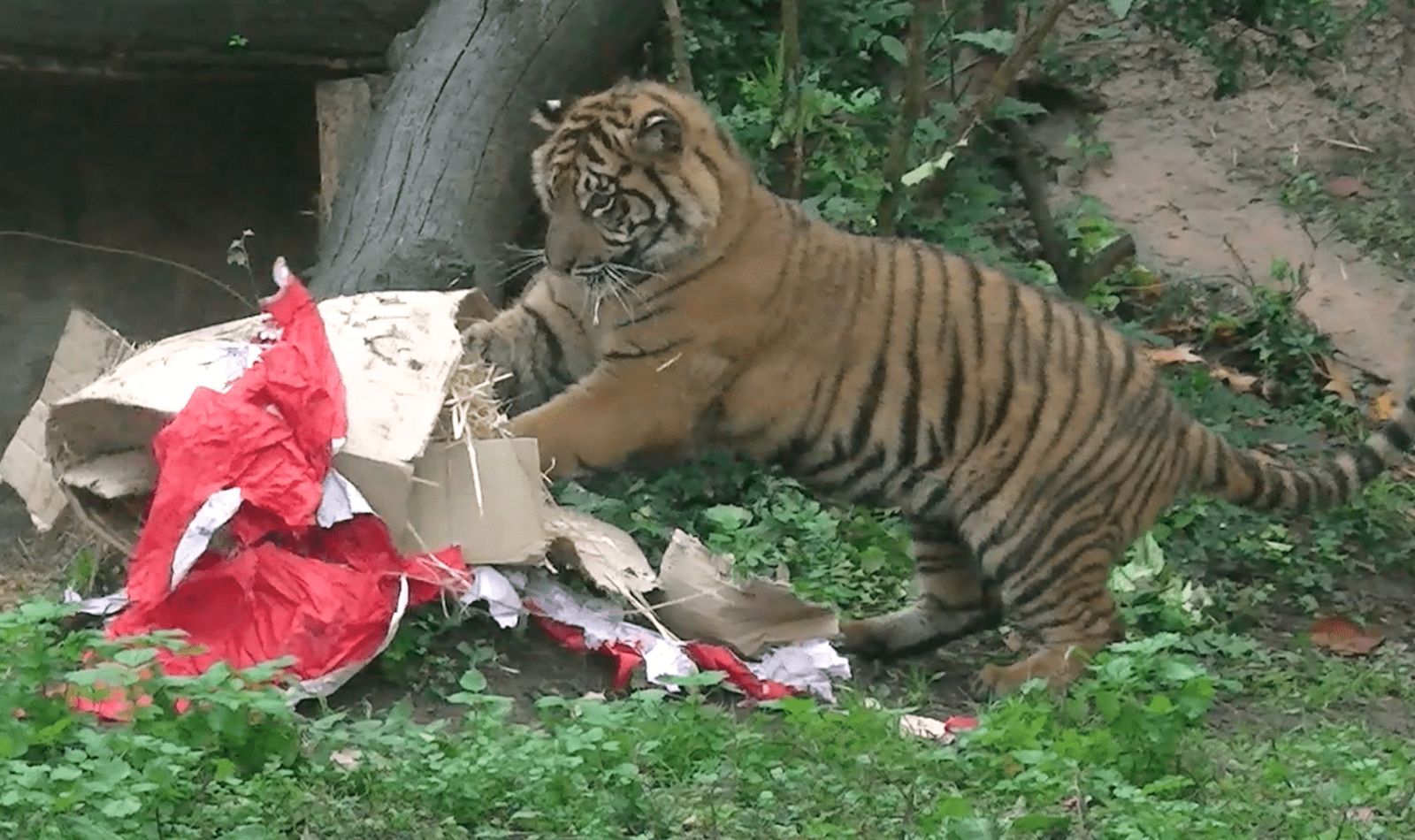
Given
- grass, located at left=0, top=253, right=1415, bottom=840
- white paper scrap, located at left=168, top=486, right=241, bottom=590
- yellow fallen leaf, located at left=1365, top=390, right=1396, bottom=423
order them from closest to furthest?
grass, located at left=0, top=253, right=1415, bottom=840
white paper scrap, located at left=168, top=486, right=241, bottom=590
yellow fallen leaf, located at left=1365, top=390, right=1396, bottom=423

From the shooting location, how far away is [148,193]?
8.73 m

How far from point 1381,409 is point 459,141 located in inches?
155

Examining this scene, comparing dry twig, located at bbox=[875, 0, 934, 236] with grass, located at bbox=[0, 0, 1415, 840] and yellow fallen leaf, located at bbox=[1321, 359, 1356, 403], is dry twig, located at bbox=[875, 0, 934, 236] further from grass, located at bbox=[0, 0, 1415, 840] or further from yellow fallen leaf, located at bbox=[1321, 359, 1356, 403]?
yellow fallen leaf, located at bbox=[1321, 359, 1356, 403]

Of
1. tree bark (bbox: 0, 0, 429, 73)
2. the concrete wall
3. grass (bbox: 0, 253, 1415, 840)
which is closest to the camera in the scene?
grass (bbox: 0, 253, 1415, 840)

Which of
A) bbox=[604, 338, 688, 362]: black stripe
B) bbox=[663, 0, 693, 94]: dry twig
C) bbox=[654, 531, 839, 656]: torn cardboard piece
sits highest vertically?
bbox=[663, 0, 693, 94]: dry twig

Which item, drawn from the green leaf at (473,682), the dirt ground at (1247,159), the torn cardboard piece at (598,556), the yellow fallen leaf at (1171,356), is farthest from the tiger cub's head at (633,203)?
the dirt ground at (1247,159)

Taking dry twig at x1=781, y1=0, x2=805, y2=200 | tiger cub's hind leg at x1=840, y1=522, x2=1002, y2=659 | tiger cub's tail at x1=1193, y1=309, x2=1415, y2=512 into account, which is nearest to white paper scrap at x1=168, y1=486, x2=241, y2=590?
tiger cub's hind leg at x1=840, y1=522, x2=1002, y2=659

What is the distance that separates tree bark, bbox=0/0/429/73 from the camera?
23.6 ft

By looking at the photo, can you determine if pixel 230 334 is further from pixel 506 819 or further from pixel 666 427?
pixel 506 819

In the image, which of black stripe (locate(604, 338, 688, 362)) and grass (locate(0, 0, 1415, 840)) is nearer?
grass (locate(0, 0, 1415, 840))

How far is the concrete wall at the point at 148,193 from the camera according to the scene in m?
8.49

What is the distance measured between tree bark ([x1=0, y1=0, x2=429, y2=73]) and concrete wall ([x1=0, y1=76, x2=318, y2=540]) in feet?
3.38

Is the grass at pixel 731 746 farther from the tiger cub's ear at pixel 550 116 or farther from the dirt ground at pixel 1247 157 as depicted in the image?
the dirt ground at pixel 1247 157

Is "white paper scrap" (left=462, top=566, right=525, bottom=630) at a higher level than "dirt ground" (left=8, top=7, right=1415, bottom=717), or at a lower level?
lower
